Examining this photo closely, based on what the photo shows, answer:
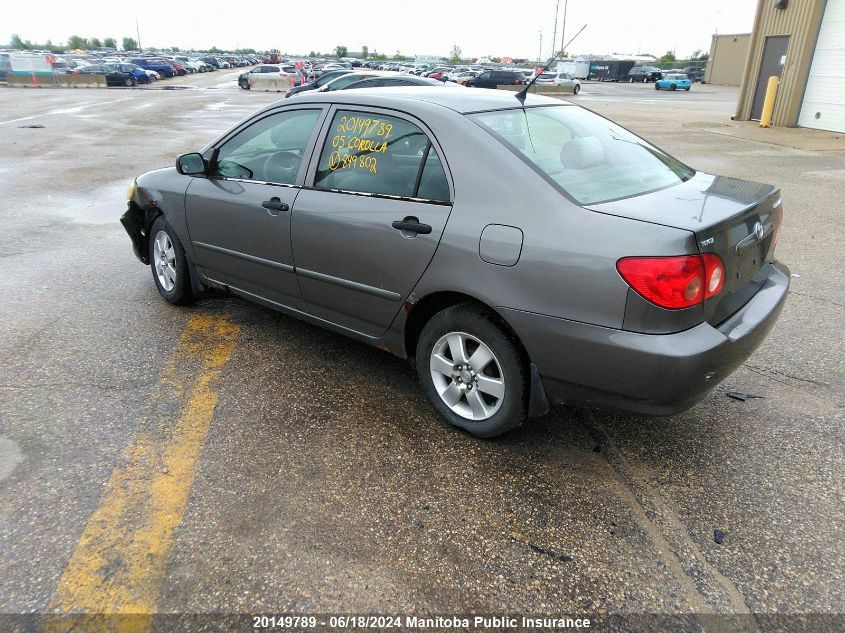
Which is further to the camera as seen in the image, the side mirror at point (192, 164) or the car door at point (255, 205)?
the side mirror at point (192, 164)

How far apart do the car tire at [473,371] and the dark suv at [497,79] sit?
38.2m

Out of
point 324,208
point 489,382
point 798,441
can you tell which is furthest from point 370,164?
point 798,441

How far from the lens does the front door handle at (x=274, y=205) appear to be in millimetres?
3619

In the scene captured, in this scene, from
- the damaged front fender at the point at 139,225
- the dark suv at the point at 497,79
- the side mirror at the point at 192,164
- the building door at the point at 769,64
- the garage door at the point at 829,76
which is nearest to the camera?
the side mirror at the point at 192,164

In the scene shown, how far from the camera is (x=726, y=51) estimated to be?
179 ft

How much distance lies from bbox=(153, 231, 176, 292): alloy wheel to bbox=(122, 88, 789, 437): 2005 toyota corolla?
769 millimetres

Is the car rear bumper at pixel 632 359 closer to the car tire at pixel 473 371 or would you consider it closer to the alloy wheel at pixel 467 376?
the car tire at pixel 473 371

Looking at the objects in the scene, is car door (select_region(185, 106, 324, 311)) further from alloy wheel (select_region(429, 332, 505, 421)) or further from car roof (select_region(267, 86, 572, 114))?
alloy wheel (select_region(429, 332, 505, 421))

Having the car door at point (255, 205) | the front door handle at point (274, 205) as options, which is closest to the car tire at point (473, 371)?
the car door at point (255, 205)

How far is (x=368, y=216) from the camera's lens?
10.6 feet

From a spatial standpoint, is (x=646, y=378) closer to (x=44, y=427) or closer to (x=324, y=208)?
(x=324, y=208)

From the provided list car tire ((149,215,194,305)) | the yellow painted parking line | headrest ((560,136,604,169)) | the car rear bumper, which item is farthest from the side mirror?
the car rear bumper

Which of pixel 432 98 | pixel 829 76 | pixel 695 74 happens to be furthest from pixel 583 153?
pixel 695 74

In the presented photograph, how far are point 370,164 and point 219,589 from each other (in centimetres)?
213
